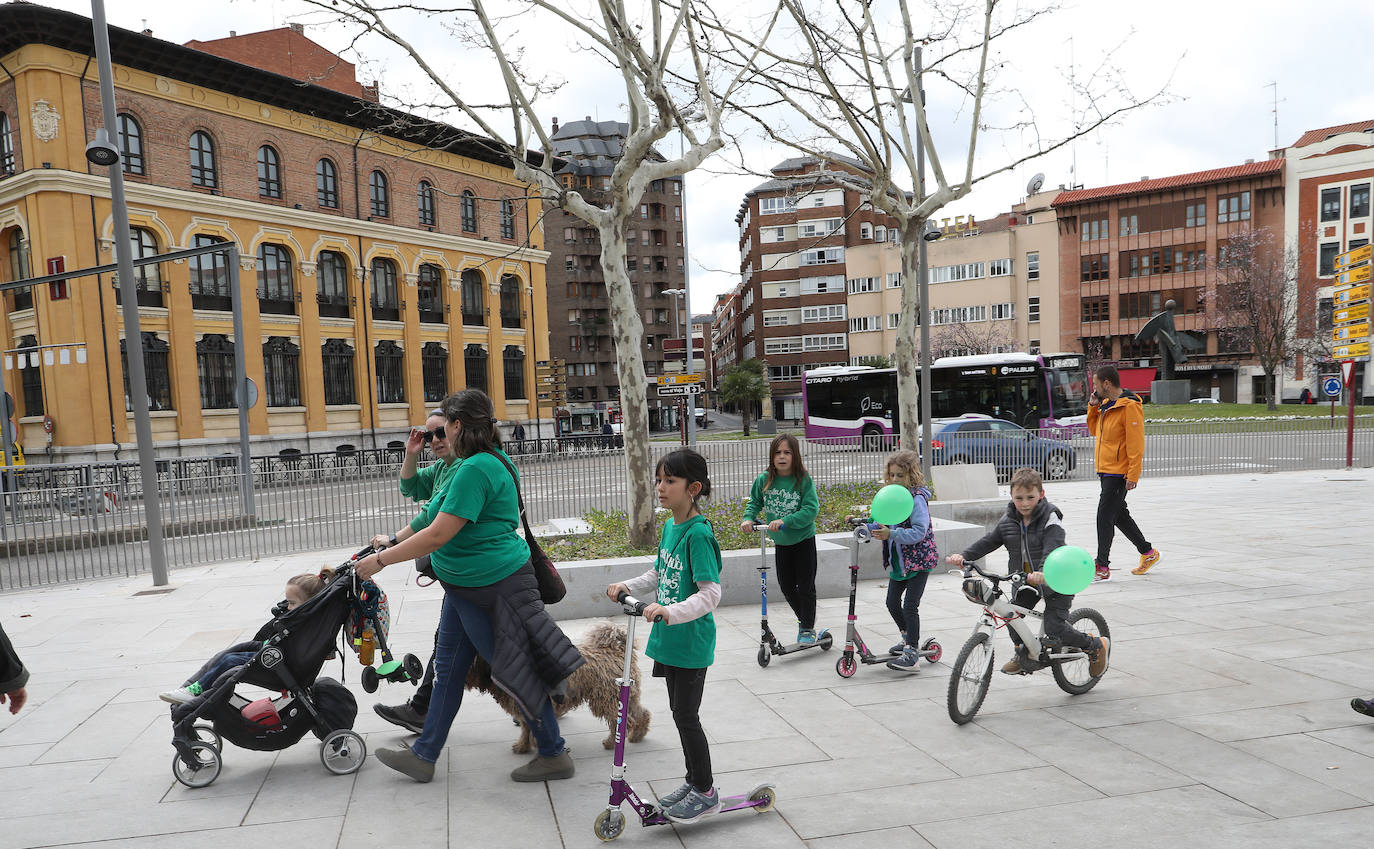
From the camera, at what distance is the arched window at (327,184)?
3556 centimetres

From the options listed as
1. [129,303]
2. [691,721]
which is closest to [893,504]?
[691,721]

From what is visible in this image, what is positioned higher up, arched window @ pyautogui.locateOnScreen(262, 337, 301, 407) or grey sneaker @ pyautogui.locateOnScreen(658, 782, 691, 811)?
arched window @ pyautogui.locateOnScreen(262, 337, 301, 407)

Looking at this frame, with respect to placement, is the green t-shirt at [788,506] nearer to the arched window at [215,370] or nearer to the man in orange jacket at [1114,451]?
the man in orange jacket at [1114,451]

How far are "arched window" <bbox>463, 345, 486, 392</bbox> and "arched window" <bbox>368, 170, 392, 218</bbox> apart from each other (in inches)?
284

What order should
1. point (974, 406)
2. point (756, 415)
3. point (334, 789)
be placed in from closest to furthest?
point (334, 789) → point (974, 406) → point (756, 415)

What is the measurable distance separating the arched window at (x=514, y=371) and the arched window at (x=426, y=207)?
7175 mm

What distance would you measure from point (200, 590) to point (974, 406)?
71.7ft

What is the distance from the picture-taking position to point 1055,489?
17.3m

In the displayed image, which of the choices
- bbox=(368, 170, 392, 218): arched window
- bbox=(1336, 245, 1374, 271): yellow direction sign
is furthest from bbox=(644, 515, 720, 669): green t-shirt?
bbox=(368, 170, 392, 218): arched window

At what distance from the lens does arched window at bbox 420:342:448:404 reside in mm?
39969

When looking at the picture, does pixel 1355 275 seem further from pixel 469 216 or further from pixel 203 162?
pixel 469 216

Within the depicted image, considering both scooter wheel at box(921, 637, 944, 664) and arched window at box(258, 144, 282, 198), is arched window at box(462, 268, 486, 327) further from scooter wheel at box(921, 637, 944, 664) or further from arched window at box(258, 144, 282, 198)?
scooter wheel at box(921, 637, 944, 664)

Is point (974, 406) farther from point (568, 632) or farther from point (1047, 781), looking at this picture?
point (1047, 781)

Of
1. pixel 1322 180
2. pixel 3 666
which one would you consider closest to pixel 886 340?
pixel 1322 180
